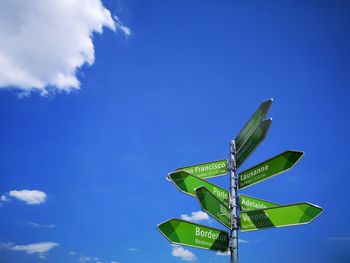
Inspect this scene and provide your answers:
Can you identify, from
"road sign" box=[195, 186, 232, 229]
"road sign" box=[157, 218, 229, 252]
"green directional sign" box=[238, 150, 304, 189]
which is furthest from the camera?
"green directional sign" box=[238, 150, 304, 189]

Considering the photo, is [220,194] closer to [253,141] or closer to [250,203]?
[250,203]

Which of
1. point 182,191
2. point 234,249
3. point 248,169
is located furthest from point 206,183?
point 234,249

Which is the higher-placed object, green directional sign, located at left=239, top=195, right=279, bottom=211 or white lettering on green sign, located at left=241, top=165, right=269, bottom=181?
white lettering on green sign, located at left=241, top=165, right=269, bottom=181

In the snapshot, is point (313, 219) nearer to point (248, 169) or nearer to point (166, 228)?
point (248, 169)

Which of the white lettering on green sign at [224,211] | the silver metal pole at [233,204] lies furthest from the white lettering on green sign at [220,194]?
the white lettering on green sign at [224,211]

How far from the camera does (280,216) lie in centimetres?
527

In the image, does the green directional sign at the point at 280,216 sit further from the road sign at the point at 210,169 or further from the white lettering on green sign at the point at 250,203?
the road sign at the point at 210,169

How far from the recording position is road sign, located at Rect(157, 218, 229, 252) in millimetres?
4978

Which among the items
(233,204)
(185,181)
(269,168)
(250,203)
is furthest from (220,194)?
(269,168)

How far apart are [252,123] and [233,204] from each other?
1.57m

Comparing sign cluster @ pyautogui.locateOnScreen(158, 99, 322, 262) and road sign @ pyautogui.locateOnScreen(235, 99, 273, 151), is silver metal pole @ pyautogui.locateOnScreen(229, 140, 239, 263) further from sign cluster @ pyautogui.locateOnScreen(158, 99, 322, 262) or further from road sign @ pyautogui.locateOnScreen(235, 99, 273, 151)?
road sign @ pyautogui.locateOnScreen(235, 99, 273, 151)

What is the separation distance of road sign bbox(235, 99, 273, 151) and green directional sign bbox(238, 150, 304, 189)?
617mm

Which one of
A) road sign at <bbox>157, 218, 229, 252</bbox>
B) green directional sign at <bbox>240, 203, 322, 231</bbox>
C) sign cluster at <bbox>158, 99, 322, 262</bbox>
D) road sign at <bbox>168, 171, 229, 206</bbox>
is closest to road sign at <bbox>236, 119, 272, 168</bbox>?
sign cluster at <bbox>158, 99, 322, 262</bbox>

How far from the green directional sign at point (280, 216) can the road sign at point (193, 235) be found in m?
0.46
